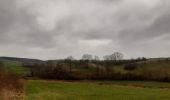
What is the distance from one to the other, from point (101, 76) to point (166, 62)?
1545 inches

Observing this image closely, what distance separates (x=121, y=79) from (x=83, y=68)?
2424 cm

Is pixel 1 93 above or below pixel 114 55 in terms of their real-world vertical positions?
below

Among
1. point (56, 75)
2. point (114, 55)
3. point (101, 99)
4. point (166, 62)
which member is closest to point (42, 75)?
point (56, 75)

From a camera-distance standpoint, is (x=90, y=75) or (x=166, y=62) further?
(x=166, y=62)

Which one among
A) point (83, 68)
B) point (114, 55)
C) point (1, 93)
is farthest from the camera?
A: point (114, 55)

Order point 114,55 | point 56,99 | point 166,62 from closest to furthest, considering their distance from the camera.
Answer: point 56,99
point 166,62
point 114,55

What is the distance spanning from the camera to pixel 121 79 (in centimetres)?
8981

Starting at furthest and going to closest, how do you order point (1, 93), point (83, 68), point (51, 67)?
point (83, 68) → point (51, 67) → point (1, 93)

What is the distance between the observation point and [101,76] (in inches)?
3661

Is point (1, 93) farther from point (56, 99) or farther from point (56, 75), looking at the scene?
point (56, 75)

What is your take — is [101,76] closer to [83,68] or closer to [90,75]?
[90,75]

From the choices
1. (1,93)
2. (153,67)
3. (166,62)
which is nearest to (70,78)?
(153,67)

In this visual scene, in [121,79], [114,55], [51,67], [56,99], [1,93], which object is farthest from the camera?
[114,55]

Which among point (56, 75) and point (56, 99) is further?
point (56, 75)
